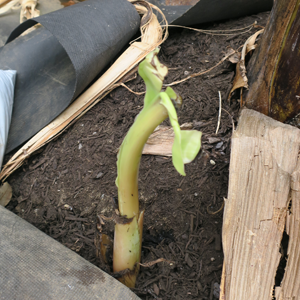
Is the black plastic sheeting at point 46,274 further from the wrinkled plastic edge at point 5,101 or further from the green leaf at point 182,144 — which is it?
the wrinkled plastic edge at point 5,101

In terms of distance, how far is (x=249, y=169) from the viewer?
2.23 feet

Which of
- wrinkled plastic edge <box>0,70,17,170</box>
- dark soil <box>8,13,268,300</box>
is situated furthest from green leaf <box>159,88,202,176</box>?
wrinkled plastic edge <box>0,70,17,170</box>

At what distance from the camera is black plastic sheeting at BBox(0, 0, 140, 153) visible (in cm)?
108

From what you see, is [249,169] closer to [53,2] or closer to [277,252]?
[277,252]

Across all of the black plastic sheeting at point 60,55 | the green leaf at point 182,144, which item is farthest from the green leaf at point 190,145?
the black plastic sheeting at point 60,55

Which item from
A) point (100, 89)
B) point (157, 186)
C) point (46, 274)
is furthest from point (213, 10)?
point (46, 274)

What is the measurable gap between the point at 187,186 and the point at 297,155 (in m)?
0.34

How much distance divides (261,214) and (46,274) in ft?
1.70

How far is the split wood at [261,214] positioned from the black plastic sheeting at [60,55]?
73cm

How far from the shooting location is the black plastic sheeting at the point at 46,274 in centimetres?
56

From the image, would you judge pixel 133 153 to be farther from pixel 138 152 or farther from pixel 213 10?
pixel 213 10

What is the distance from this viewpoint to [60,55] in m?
1.32

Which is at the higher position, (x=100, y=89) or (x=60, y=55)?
(x=60, y=55)

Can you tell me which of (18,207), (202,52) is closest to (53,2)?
(202,52)
